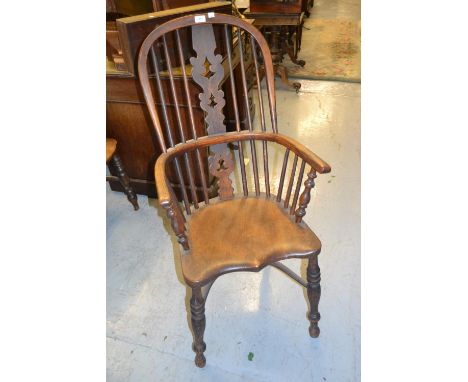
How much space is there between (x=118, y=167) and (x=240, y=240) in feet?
3.49

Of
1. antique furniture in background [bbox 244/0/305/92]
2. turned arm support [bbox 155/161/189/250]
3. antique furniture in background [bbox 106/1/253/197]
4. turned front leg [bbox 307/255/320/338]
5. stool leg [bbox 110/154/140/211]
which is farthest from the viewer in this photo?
antique furniture in background [bbox 244/0/305/92]

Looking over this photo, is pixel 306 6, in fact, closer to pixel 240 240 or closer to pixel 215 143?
pixel 215 143

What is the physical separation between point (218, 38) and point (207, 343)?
1.56 meters

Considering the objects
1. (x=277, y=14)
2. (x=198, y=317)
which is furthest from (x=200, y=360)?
(x=277, y=14)

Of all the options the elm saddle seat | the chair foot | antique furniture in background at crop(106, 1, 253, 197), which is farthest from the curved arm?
the chair foot

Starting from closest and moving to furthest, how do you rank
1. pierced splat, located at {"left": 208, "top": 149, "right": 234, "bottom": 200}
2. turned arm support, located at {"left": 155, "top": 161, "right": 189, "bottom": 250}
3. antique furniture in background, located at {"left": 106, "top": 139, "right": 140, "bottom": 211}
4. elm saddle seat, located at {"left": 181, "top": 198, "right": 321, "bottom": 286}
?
turned arm support, located at {"left": 155, "top": 161, "right": 189, "bottom": 250} < elm saddle seat, located at {"left": 181, "top": 198, "right": 321, "bottom": 286} < pierced splat, located at {"left": 208, "top": 149, "right": 234, "bottom": 200} < antique furniture in background, located at {"left": 106, "top": 139, "right": 140, "bottom": 211}

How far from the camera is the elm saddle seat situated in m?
1.12

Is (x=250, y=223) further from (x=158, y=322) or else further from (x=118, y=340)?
(x=118, y=340)

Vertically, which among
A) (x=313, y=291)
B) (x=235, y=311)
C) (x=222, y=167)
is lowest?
(x=235, y=311)

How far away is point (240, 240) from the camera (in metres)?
1.21

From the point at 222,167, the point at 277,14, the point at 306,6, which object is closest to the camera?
the point at 222,167

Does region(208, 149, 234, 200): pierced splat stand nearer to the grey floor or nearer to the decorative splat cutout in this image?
the decorative splat cutout

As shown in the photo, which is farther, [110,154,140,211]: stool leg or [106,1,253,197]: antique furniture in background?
[110,154,140,211]: stool leg

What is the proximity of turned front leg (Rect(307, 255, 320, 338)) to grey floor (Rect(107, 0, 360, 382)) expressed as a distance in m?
0.05
